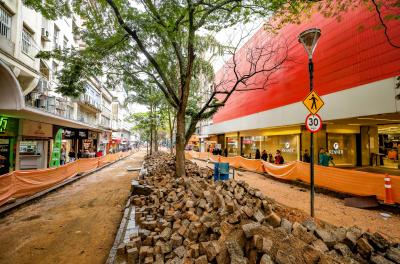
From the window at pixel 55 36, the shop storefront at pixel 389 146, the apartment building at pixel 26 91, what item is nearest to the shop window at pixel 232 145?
the shop storefront at pixel 389 146

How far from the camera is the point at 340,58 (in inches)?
399

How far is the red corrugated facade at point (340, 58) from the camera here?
27.1ft

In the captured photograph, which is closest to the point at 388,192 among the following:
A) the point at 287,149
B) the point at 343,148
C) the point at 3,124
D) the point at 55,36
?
the point at 343,148

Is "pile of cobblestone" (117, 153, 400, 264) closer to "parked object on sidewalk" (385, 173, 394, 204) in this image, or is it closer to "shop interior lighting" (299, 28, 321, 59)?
"parked object on sidewalk" (385, 173, 394, 204)

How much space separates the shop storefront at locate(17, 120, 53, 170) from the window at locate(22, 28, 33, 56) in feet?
14.0

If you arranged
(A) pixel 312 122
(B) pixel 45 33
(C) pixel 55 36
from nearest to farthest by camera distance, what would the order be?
(A) pixel 312 122, (B) pixel 45 33, (C) pixel 55 36

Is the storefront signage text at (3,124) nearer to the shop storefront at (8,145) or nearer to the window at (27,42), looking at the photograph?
the shop storefront at (8,145)

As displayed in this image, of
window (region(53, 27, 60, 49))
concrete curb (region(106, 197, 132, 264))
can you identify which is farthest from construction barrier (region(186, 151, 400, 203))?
window (region(53, 27, 60, 49))

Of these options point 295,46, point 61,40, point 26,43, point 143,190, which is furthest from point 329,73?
point 61,40

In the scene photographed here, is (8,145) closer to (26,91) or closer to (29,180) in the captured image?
(26,91)

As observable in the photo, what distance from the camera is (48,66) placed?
48.4ft

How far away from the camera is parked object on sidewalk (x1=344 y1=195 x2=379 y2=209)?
21.3 ft

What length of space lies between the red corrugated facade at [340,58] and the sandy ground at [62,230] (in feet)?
38.0

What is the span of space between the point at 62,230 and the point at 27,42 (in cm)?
1214
